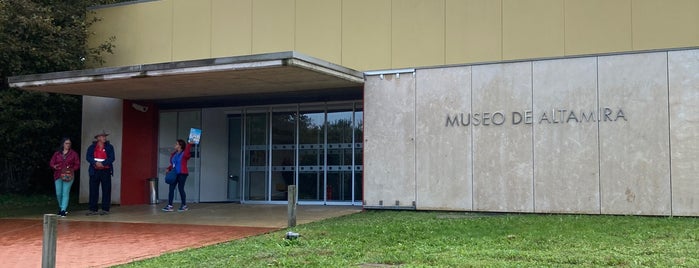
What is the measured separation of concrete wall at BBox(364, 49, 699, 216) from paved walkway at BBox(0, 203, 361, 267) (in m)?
1.99

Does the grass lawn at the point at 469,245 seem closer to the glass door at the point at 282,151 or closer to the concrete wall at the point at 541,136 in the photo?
the concrete wall at the point at 541,136

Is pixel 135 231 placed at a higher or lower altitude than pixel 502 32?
lower

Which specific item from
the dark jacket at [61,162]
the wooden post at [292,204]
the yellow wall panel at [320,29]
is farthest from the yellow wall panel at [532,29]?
the dark jacket at [61,162]

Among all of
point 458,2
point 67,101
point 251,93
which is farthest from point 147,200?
point 458,2

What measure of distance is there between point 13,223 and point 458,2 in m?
9.68

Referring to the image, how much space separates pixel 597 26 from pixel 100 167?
10.3 m

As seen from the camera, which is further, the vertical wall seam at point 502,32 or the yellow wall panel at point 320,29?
the yellow wall panel at point 320,29

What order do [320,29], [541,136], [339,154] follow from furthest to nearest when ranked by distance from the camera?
[339,154] < [320,29] < [541,136]

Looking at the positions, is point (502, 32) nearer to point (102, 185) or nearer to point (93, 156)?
point (93, 156)

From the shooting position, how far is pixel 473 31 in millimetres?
12117

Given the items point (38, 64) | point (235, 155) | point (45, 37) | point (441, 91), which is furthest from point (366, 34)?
point (38, 64)

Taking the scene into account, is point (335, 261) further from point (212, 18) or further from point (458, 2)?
point (212, 18)

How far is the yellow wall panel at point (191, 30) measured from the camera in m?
14.6

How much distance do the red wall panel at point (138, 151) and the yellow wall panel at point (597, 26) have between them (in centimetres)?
1067
